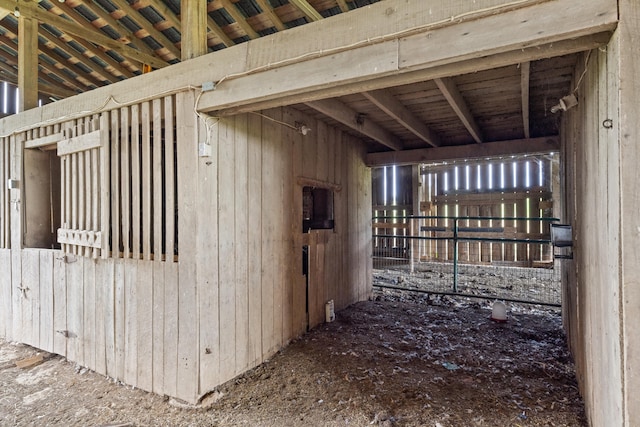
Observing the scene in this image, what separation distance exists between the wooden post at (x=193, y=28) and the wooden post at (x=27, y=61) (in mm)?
2253

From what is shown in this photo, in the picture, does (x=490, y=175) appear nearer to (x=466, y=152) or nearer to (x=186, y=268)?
(x=466, y=152)

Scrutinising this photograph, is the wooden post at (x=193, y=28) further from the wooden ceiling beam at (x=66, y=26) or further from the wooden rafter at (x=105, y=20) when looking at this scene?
the wooden rafter at (x=105, y=20)

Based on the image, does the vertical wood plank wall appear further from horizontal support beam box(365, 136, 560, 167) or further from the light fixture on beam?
the light fixture on beam

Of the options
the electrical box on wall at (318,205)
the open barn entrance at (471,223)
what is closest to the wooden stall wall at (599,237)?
the electrical box on wall at (318,205)

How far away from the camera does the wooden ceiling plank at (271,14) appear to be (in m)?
3.38

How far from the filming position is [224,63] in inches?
84.7

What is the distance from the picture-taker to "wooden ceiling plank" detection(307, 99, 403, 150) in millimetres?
2967

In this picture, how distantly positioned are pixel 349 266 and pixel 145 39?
4.02m

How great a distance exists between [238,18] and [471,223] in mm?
6135

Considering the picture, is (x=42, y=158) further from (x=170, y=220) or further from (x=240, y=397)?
(x=240, y=397)

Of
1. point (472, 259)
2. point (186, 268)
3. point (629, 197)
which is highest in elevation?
point (629, 197)

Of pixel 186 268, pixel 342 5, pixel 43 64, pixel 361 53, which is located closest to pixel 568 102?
pixel 361 53

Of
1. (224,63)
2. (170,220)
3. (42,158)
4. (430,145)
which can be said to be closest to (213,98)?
(224,63)

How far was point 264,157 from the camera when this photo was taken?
9.49ft
